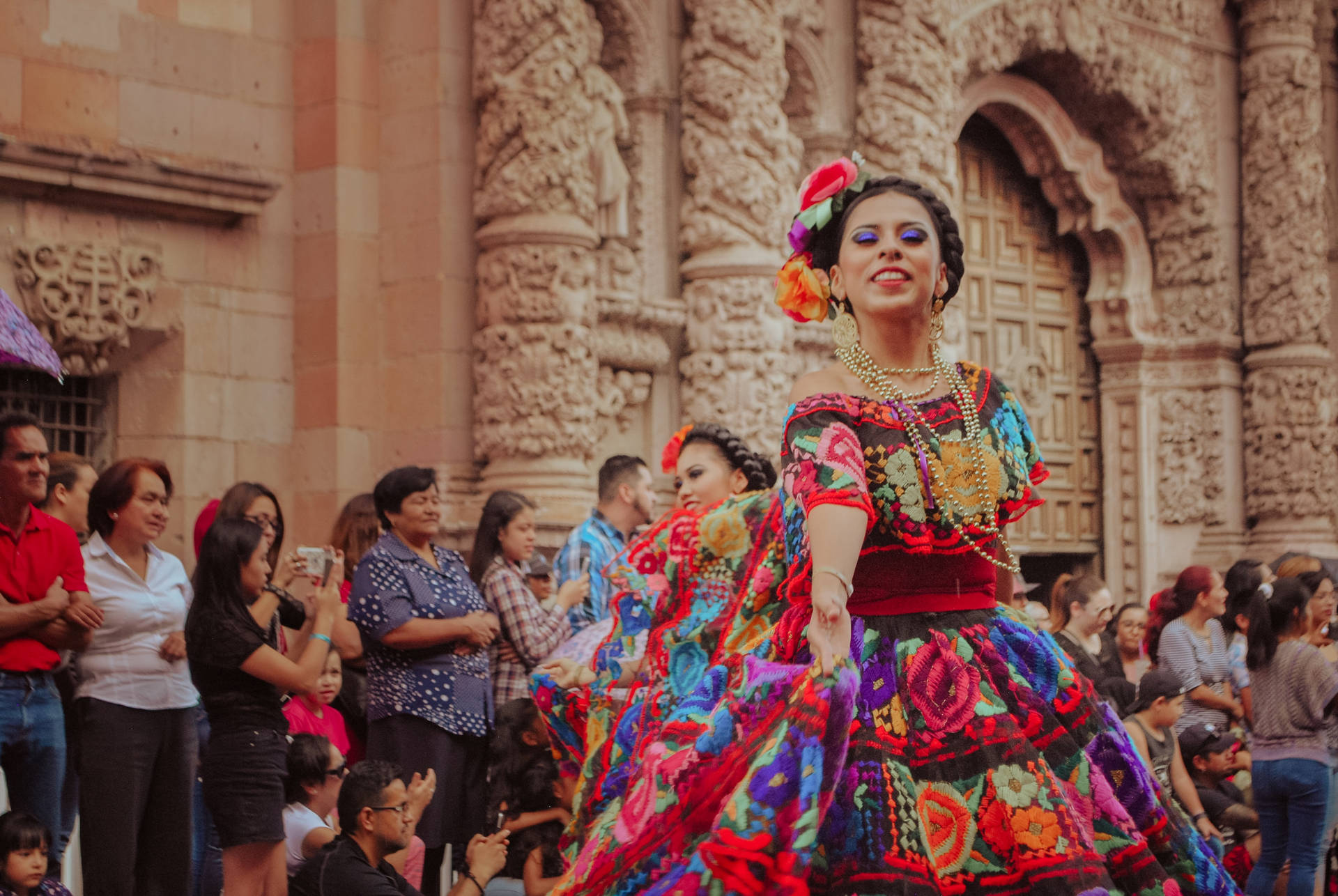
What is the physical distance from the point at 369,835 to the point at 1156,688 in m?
3.78

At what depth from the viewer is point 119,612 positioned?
19.2 feet

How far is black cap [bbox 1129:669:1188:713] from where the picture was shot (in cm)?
759

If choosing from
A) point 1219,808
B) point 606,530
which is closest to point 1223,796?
point 1219,808

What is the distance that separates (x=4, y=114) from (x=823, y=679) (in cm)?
675

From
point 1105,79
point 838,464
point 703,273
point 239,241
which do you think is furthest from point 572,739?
point 1105,79

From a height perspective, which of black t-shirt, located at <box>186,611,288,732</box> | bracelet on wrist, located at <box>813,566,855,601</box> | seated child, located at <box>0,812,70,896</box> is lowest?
seated child, located at <box>0,812,70,896</box>

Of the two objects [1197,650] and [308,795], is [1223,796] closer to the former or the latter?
[1197,650]

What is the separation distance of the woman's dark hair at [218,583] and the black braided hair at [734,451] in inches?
69.4

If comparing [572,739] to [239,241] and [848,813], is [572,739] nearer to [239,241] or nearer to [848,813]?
[848,813]

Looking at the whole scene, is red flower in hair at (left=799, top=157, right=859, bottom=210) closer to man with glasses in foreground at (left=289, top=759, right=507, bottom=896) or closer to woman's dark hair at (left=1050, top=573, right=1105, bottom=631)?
man with glasses in foreground at (left=289, top=759, right=507, bottom=896)

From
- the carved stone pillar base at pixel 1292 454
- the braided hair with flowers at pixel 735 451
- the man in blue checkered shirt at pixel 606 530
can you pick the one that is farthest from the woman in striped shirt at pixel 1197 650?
the carved stone pillar base at pixel 1292 454

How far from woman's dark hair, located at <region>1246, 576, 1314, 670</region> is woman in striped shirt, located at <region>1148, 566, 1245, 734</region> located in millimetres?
795

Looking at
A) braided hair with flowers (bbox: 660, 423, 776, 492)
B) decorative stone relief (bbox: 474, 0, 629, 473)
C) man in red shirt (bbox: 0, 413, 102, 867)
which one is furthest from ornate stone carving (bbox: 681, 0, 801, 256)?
man in red shirt (bbox: 0, 413, 102, 867)

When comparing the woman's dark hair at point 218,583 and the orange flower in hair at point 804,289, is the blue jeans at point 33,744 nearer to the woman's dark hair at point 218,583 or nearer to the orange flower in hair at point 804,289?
the woman's dark hair at point 218,583
